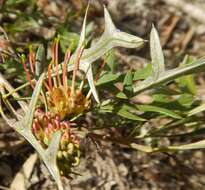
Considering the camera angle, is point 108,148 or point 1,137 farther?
point 108,148

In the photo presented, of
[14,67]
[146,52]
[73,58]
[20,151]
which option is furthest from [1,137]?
[146,52]

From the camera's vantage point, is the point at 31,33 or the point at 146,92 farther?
the point at 31,33

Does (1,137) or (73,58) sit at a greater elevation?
(73,58)

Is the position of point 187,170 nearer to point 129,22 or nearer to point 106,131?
point 106,131

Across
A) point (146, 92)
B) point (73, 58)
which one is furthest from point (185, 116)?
point (73, 58)

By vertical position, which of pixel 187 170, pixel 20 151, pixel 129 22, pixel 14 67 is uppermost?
pixel 14 67

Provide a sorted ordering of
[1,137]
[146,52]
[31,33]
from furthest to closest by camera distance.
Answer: [146,52] < [31,33] < [1,137]

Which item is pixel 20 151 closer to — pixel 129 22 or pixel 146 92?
pixel 146 92

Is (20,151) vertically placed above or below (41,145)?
below

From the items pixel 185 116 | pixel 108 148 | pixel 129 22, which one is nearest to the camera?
pixel 185 116
